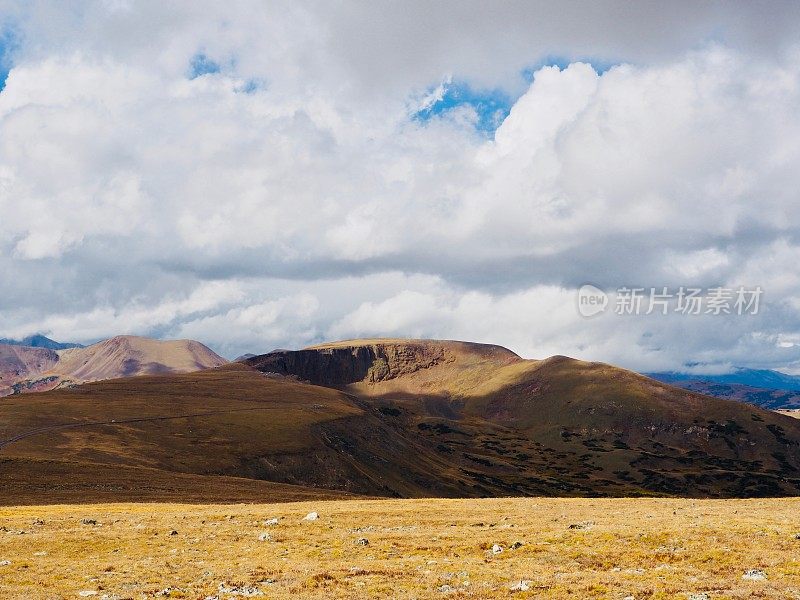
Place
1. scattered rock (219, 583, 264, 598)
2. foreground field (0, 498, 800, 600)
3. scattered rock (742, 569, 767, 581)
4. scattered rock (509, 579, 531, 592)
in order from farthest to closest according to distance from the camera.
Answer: scattered rock (742, 569, 767, 581)
foreground field (0, 498, 800, 600)
scattered rock (219, 583, 264, 598)
scattered rock (509, 579, 531, 592)

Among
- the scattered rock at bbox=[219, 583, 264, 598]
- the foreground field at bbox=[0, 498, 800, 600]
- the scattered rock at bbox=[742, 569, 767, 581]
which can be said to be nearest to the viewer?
the scattered rock at bbox=[219, 583, 264, 598]

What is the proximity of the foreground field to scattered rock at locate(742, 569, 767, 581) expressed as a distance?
12cm

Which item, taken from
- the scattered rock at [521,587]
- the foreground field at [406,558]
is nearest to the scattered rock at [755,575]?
the foreground field at [406,558]

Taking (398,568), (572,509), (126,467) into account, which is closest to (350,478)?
(126,467)

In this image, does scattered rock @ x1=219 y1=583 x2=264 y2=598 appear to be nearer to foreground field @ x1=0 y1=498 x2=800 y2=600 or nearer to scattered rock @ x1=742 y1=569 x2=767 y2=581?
foreground field @ x1=0 y1=498 x2=800 y2=600

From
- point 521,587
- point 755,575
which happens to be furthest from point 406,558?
point 755,575

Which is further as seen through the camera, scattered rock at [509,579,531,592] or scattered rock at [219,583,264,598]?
scattered rock at [219,583,264,598]

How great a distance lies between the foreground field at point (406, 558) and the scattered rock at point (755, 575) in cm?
12

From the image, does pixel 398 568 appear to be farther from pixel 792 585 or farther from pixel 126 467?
pixel 126 467

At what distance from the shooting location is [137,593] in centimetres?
3003

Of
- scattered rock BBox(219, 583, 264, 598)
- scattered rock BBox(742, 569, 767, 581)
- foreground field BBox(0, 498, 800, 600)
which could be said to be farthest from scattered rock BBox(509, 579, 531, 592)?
scattered rock BBox(219, 583, 264, 598)

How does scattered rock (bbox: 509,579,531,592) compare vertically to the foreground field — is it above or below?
above

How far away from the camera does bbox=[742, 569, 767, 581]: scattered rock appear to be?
30.3m

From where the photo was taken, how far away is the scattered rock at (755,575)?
30297mm
